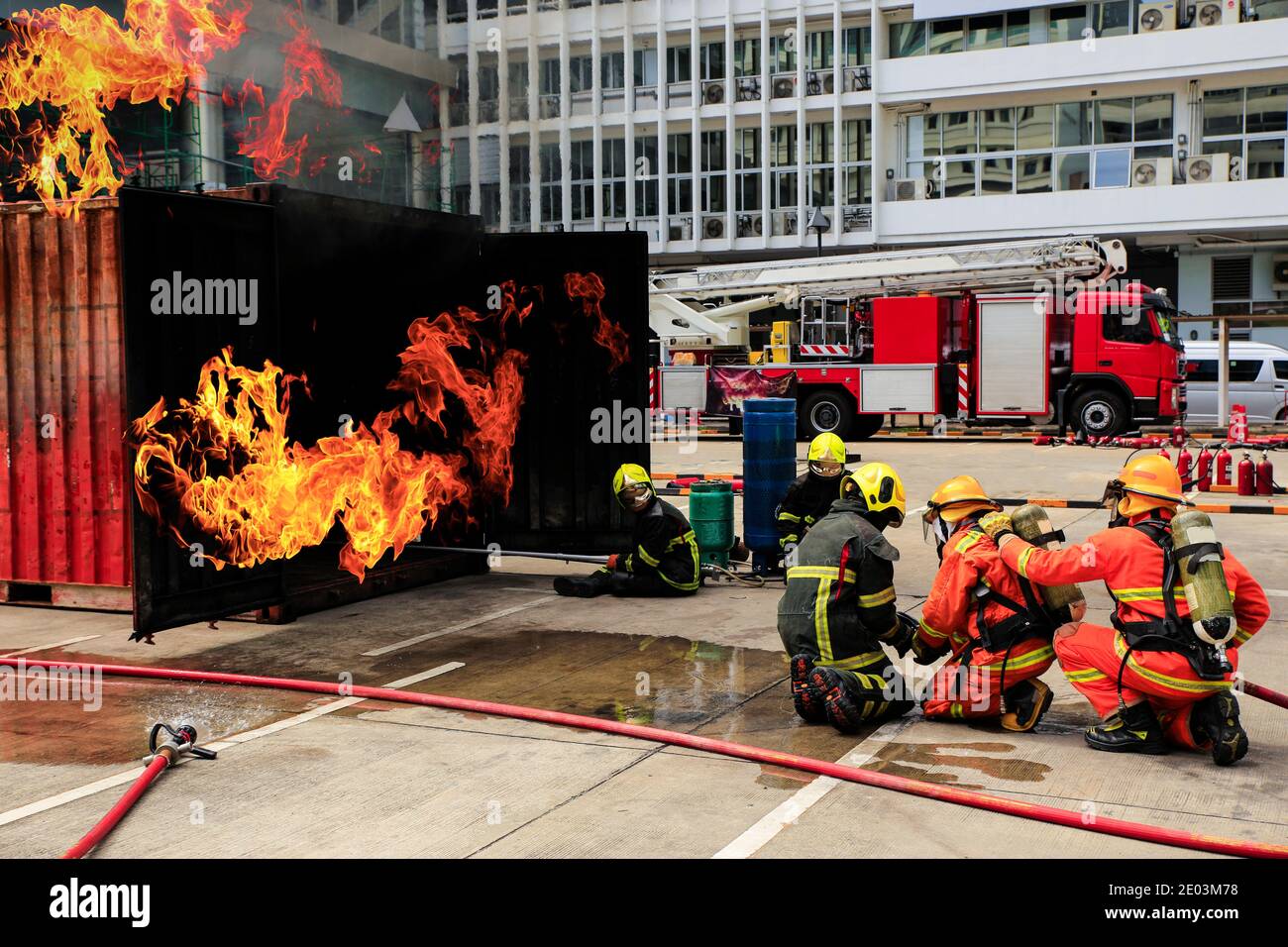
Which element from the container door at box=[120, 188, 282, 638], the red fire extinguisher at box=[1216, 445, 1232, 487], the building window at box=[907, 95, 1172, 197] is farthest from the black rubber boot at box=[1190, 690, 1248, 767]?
the building window at box=[907, 95, 1172, 197]

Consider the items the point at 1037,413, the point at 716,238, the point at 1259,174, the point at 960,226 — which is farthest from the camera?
the point at 716,238

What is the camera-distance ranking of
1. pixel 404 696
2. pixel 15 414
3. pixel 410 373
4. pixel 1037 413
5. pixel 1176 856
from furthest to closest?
1. pixel 1037 413
2. pixel 410 373
3. pixel 15 414
4. pixel 404 696
5. pixel 1176 856

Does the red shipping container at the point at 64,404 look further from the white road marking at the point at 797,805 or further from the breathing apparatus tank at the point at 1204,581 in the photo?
the breathing apparatus tank at the point at 1204,581

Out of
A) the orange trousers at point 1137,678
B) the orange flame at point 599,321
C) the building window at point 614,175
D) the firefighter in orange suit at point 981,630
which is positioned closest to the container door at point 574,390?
the orange flame at point 599,321

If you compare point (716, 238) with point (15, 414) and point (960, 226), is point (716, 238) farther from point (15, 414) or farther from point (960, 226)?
point (15, 414)

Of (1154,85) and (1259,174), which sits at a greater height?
(1154,85)

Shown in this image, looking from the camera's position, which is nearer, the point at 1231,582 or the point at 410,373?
the point at 1231,582

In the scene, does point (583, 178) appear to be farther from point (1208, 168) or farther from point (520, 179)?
point (1208, 168)

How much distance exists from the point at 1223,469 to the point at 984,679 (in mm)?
11798

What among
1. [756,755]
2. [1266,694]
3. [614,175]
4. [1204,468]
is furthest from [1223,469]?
[614,175]

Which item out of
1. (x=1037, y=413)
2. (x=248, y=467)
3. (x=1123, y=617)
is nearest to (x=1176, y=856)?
(x=1123, y=617)

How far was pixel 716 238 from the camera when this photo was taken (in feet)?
133

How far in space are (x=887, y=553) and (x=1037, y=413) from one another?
19705mm

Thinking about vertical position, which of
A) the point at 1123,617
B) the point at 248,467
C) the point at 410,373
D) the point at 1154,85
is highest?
the point at 1154,85
